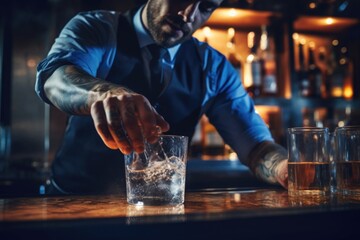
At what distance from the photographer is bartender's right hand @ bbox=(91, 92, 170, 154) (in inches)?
28.1

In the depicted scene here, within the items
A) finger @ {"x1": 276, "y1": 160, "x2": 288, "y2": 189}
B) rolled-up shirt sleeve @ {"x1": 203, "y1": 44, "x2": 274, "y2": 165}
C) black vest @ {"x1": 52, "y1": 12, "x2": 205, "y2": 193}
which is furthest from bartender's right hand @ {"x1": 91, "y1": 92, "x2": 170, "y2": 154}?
rolled-up shirt sleeve @ {"x1": 203, "y1": 44, "x2": 274, "y2": 165}

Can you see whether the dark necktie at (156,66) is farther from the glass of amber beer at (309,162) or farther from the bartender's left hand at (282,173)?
the glass of amber beer at (309,162)

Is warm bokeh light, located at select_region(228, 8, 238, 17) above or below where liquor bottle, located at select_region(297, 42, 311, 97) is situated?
above

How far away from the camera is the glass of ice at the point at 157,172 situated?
2.48 feet

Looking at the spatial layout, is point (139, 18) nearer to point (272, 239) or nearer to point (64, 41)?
point (64, 41)

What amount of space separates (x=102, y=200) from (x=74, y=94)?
0.28 m

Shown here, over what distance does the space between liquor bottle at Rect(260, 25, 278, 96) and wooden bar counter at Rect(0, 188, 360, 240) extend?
6.64ft

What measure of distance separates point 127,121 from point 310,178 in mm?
524

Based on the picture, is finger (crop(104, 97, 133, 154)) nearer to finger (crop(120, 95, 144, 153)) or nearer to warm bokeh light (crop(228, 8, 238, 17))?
finger (crop(120, 95, 144, 153))

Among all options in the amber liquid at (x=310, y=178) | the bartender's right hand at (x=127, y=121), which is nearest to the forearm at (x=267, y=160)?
the amber liquid at (x=310, y=178)

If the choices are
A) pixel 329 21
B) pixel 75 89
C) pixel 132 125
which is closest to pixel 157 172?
pixel 132 125

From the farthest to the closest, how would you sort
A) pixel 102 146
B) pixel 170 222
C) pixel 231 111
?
pixel 231 111 → pixel 102 146 → pixel 170 222

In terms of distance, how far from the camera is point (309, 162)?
981mm

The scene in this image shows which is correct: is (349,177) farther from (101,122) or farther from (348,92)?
(348,92)
